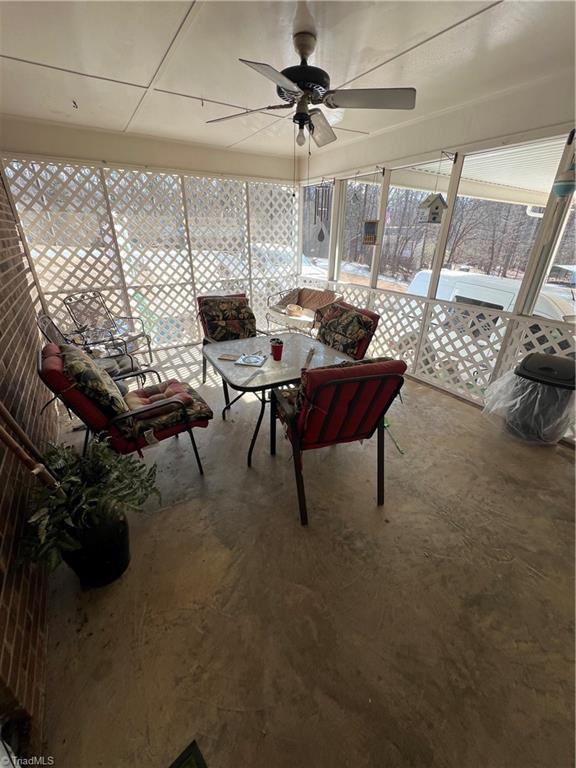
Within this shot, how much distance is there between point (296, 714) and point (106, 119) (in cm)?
444

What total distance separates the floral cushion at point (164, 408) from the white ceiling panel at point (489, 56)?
95.3 inches

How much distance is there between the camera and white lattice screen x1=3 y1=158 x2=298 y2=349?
3346 mm

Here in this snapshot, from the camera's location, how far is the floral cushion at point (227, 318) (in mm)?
2869

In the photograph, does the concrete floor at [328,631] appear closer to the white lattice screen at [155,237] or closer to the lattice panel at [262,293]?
the white lattice screen at [155,237]

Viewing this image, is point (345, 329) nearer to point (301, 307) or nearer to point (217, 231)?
point (301, 307)

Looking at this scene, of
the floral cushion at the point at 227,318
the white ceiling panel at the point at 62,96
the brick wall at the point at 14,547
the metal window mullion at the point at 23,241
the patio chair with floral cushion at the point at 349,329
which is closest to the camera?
the brick wall at the point at 14,547

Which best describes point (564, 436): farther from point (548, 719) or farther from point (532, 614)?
point (548, 719)

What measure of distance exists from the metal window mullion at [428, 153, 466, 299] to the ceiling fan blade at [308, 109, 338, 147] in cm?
143

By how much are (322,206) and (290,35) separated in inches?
110

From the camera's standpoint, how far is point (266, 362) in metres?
2.19

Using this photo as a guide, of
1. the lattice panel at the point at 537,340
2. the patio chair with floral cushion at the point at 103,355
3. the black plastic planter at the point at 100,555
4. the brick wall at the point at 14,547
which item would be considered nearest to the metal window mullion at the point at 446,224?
the lattice panel at the point at 537,340

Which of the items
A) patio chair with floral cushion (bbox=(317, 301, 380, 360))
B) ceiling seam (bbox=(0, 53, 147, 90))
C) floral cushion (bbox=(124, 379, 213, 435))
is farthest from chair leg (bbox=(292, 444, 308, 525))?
ceiling seam (bbox=(0, 53, 147, 90))

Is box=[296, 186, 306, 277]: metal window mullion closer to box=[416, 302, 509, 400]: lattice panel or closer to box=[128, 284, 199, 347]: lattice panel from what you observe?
box=[128, 284, 199, 347]: lattice panel

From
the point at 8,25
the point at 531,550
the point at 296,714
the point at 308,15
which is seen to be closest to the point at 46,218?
the point at 8,25
